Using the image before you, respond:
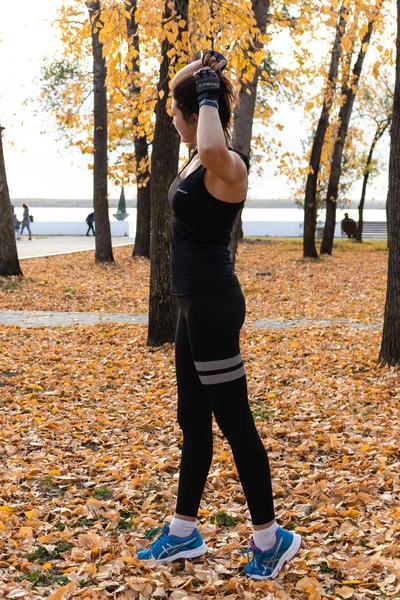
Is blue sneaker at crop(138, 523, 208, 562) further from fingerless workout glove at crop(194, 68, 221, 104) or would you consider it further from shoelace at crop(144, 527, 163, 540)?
fingerless workout glove at crop(194, 68, 221, 104)

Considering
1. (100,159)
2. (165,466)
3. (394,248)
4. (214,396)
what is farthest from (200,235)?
(100,159)

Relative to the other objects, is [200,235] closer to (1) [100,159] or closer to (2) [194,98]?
(2) [194,98]

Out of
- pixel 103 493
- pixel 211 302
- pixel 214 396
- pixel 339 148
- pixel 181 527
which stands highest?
pixel 339 148

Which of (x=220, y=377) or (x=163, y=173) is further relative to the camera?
(x=163, y=173)

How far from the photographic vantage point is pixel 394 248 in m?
7.13

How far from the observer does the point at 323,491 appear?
14.4 ft

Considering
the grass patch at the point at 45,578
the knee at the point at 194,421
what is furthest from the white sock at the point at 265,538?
the grass patch at the point at 45,578

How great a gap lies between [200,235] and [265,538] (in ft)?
4.46

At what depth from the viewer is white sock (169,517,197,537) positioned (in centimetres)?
336

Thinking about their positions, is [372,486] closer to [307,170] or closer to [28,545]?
[28,545]

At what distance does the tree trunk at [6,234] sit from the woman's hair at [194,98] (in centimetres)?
1216

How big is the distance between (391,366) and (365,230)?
37766 mm

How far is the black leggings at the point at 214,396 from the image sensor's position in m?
2.96

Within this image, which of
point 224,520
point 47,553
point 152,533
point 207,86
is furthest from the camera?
point 224,520
